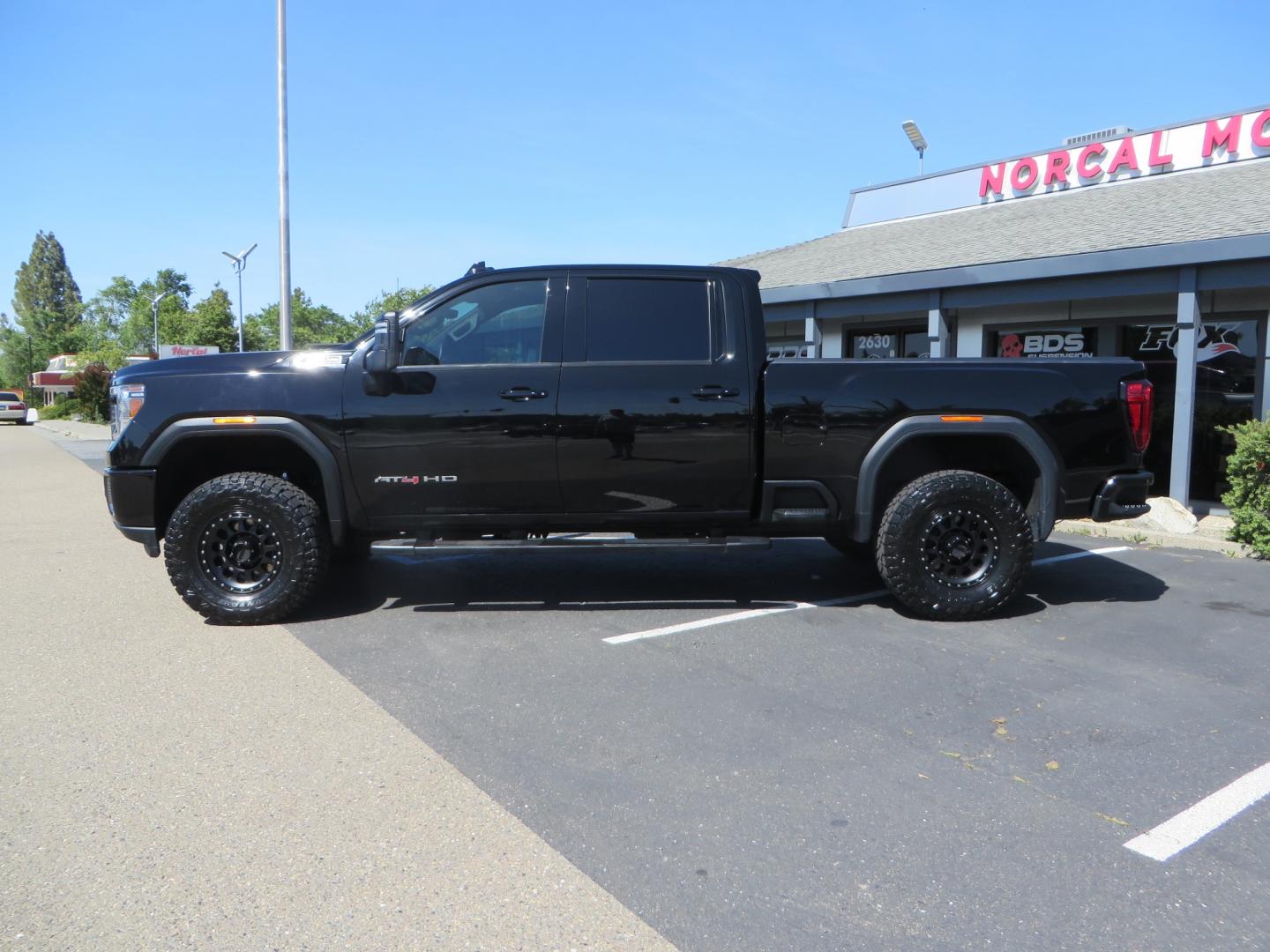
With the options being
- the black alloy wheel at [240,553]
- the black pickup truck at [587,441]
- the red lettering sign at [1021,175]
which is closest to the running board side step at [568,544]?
the black pickup truck at [587,441]

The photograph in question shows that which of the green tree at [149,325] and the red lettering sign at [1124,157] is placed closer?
the red lettering sign at [1124,157]

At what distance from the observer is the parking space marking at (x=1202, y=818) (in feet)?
9.87

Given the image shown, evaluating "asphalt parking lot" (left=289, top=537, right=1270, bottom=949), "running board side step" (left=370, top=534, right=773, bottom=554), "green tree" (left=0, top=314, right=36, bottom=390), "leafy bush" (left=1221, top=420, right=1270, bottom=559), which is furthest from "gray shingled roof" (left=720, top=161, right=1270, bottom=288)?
"green tree" (left=0, top=314, right=36, bottom=390)

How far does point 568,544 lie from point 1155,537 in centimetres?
626

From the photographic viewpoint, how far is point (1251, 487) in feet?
26.9

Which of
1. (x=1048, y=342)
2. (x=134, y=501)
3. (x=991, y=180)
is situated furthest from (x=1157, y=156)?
(x=134, y=501)

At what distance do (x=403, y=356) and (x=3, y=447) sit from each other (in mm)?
25469

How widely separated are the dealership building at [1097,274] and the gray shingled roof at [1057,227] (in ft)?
0.15

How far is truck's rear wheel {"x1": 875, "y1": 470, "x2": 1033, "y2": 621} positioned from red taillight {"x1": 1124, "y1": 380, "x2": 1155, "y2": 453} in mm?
842

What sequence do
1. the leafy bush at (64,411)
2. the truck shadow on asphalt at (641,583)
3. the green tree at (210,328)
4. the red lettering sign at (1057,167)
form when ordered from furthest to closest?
the green tree at (210,328)
the leafy bush at (64,411)
the red lettering sign at (1057,167)
the truck shadow on asphalt at (641,583)

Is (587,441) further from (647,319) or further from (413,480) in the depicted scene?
(413,480)

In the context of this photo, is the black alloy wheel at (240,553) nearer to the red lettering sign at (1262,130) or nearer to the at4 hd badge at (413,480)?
the at4 hd badge at (413,480)

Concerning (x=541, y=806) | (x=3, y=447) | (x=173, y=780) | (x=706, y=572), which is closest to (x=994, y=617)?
(x=706, y=572)

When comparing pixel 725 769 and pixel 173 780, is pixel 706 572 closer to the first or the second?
pixel 725 769
